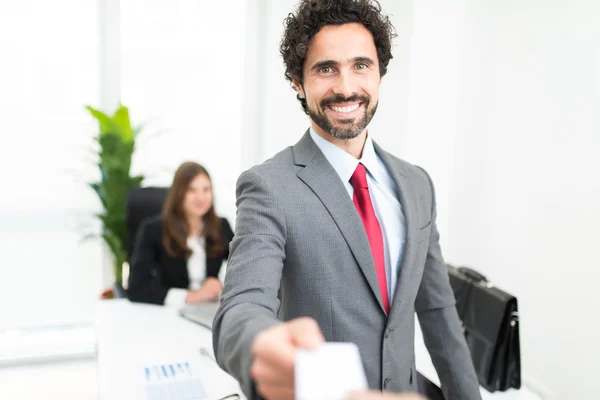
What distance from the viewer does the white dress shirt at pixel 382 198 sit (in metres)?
1.15

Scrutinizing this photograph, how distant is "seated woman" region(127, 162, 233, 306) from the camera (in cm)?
280

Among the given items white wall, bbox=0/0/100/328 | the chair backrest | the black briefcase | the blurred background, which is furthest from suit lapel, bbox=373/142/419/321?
white wall, bbox=0/0/100/328

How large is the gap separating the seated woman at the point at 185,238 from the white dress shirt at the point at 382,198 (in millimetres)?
1726

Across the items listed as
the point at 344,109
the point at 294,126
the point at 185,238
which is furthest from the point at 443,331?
the point at 294,126

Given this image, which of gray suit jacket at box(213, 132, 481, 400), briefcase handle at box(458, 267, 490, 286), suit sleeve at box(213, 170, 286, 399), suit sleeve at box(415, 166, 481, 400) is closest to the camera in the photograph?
suit sleeve at box(213, 170, 286, 399)

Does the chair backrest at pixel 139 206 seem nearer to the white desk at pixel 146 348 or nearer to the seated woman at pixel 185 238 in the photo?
the seated woman at pixel 185 238

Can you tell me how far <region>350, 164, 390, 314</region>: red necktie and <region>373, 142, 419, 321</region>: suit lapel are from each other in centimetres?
3

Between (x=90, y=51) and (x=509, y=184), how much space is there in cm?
302

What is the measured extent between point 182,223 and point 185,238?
9cm

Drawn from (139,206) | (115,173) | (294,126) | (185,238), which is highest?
(294,126)

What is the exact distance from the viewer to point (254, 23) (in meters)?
3.87

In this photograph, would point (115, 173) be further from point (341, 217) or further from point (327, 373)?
point (327, 373)

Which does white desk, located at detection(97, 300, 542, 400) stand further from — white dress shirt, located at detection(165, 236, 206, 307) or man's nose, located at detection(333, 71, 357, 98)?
man's nose, located at detection(333, 71, 357, 98)

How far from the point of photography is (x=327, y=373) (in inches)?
19.1
